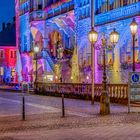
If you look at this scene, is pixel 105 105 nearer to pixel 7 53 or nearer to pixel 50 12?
pixel 50 12

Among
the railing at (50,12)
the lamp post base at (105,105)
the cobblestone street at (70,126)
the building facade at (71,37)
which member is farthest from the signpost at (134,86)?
the railing at (50,12)

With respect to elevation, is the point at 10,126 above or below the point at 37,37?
below

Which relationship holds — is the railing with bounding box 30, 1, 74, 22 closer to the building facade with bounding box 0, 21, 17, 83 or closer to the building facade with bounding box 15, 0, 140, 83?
the building facade with bounding box 15, 0, 140, 83

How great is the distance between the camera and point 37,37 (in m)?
71.7

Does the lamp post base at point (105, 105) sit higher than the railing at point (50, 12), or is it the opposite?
the railing at point (50, 12)

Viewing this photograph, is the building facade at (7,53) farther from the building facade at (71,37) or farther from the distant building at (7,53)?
the building facade at (71,37)

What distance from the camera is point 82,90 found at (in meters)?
37.6

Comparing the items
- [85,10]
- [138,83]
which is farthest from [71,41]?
[138,83]

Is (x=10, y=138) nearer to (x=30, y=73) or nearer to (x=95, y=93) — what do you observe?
(x=95, y=93)

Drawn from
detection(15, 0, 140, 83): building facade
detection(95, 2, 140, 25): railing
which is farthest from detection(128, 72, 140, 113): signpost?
detection(95, 2, 140, 25): railing

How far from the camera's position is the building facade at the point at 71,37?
158ft

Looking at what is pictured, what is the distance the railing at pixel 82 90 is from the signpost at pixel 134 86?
5969 millimetres

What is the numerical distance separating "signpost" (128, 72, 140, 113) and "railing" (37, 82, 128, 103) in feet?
19.6

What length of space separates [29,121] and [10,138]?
5.50 meters
